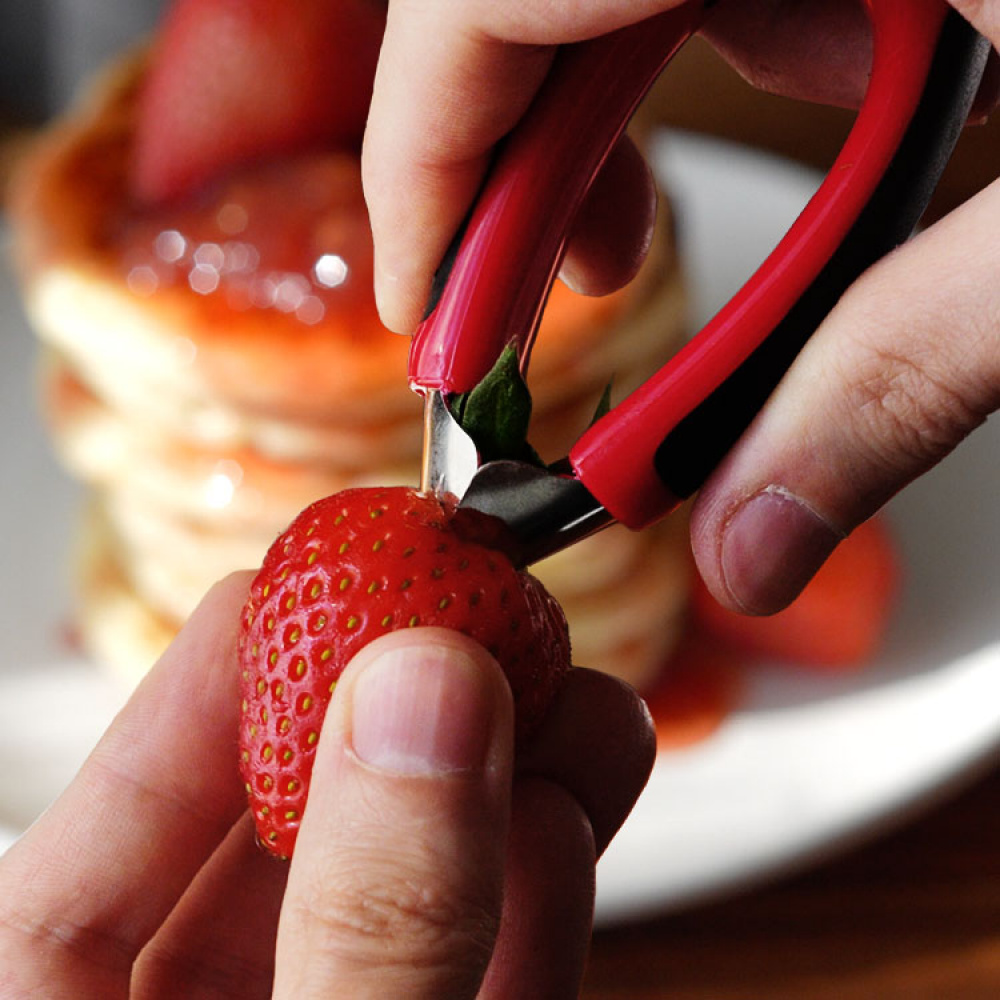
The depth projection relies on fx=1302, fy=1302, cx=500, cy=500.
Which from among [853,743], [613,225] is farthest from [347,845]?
[853,743]

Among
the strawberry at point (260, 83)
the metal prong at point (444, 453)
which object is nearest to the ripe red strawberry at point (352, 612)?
the metal prong at point (444, 453)

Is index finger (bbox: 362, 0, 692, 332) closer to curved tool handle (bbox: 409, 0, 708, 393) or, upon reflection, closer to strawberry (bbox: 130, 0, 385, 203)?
curved tool handle (bbox: 409, 0, 708, 393)

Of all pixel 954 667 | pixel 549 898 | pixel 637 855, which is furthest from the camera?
pixel 954 667

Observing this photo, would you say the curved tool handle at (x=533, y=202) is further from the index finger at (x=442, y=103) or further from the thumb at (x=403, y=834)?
the thumb at (x=403, y=834)

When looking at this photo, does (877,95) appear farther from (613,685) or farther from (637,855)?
(637,855)

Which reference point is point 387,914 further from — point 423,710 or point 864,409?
point 864,409

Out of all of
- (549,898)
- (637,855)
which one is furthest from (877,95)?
(637,855)

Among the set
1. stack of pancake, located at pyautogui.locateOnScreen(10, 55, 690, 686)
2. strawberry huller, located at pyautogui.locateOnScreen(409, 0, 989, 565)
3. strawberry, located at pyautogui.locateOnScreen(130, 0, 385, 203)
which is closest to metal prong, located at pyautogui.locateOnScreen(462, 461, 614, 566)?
strawberry huller, located at pyautogui.locateOnScreen(409, 0, 989, 565)
